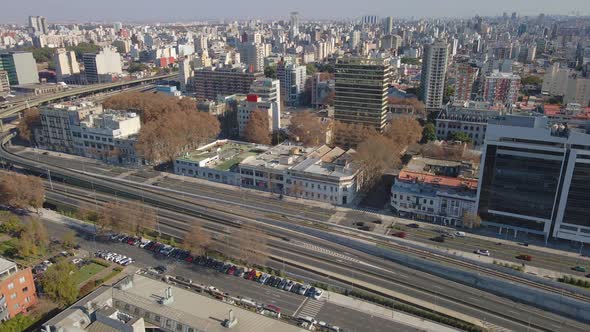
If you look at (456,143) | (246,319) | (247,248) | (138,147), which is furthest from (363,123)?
(246,319)

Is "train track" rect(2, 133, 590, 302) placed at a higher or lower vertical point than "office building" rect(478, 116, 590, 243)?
lower

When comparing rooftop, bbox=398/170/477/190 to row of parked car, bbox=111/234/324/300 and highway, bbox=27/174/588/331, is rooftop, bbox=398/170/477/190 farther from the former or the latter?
row of parked car, bbox=111/234/324/300

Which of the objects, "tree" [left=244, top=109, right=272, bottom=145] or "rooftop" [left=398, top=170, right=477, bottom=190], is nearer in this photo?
"rooftop" [left=398, top=170, right=477, bottom=190]

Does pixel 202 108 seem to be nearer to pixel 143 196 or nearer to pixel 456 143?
pixel 143 196

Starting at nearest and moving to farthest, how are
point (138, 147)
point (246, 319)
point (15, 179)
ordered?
1. point (246, 319)
2. point (15, 179)
3. point (138, 147)

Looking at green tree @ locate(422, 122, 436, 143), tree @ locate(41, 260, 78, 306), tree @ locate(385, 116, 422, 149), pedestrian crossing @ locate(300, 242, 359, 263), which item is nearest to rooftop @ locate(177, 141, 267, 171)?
tree @ locate(385, 116, 422, 149)

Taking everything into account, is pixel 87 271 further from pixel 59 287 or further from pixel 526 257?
pixel 526 257

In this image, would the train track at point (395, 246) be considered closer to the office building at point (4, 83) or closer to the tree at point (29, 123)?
the tree at point (29, 123)

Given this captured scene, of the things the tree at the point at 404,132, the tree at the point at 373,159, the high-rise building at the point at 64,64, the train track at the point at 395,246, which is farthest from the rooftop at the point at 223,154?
the high-rise building at the point at 64,64
